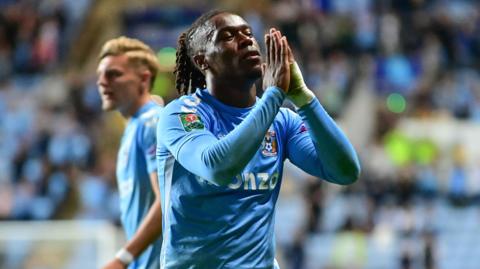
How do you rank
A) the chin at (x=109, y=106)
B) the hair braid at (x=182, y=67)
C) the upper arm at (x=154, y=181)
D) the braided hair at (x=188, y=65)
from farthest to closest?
the chin at (x=109, y=106) → the upper arm at (x=154, y=181) → the hair braid at (x=182, y=67) → the braided hair at (x=188, y=65)

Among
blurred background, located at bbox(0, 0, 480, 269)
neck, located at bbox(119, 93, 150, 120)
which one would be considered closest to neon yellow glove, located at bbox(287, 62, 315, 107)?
neck, located at bbox(119, 93, 150, 120)

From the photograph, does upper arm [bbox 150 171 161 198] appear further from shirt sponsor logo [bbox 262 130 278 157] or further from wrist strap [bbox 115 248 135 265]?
shirt sponsor logo [bbox 262 130 278 157]

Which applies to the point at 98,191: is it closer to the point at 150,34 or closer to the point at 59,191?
the point at 59,191

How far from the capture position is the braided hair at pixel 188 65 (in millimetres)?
3828

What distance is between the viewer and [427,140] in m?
15.2

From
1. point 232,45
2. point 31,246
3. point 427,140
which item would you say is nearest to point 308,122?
point 232,45

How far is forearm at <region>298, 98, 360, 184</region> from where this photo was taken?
3.54 metres

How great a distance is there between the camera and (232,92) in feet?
12.2

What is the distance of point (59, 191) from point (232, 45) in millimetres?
10853

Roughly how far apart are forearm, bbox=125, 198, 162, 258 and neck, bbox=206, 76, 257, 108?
1321 mm

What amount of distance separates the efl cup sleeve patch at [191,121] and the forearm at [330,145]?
345 millimetres

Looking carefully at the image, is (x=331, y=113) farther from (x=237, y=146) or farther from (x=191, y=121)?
(x=237, y=146)

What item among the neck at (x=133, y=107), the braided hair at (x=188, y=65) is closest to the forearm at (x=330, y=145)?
the braided hair at (x=188, y=65)

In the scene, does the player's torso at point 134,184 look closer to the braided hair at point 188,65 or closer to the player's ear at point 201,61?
the braided hair at point 188,65
